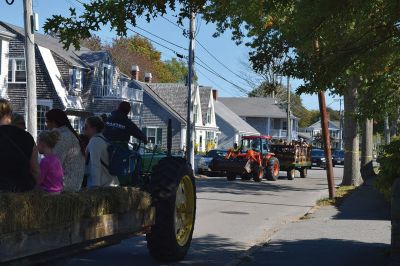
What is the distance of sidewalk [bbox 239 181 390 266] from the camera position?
29.2 feet

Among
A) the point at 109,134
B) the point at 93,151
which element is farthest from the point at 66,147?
the point at 109,134

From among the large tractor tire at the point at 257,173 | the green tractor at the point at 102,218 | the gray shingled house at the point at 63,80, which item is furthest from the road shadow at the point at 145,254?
the gray shingled house at the point at 63,80

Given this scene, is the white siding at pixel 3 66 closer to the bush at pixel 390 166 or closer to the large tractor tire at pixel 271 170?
the large tractor tire at pixel 271 170

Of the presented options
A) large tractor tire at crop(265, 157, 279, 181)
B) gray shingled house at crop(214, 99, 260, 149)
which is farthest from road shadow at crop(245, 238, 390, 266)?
gray shingled house at crop(214, 99, 260, 149)

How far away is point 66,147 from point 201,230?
610 centimetres

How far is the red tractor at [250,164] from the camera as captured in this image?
29141 mm

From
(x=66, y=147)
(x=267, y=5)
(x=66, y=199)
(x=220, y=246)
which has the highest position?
(x=267, y=5)

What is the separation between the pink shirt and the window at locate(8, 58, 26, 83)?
98.3 ft

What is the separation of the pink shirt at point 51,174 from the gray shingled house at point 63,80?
25222 millimetres

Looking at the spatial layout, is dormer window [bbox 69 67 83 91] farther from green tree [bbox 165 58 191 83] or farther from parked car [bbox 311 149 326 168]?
green tree [bbox 165 58 191 83]

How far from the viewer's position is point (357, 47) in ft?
29.2

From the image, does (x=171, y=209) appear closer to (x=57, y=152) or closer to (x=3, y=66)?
(x=57, y=152)

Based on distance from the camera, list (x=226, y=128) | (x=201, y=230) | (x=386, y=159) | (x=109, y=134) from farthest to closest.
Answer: (x=226, y=128) → (x=201, y=230) → (x=386, y=159) → (x=109, y=134)

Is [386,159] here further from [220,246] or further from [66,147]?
[66,147]
